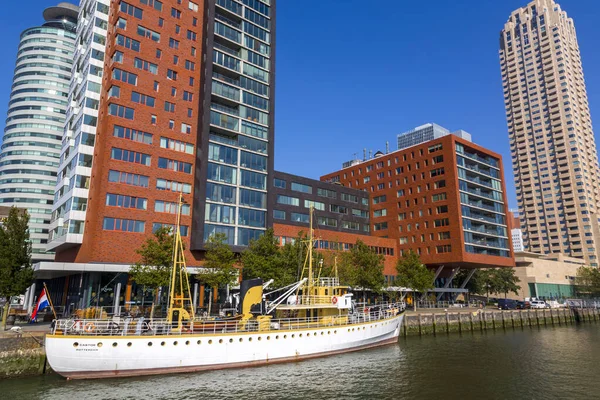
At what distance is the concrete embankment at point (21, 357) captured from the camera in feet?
83.3

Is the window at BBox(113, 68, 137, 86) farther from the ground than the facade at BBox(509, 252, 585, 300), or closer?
farther from the ground

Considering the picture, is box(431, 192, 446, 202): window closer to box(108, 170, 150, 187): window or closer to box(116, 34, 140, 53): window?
box(108, 170, 150, 187): window

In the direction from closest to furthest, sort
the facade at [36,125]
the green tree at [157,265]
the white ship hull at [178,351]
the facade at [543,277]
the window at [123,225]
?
the white ship hull at [178,351] < the green tree at [157,265] < the window at [123,225] < the facade at [543,277] < the facade at [36,125]

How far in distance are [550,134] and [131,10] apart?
580ft

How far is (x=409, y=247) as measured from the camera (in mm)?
86750

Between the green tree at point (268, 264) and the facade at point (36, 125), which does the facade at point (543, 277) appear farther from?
the facade at point (36, 125)

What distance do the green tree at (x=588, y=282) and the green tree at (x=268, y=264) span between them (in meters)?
101

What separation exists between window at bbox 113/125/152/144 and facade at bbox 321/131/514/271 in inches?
2233

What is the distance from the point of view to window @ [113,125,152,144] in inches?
2077

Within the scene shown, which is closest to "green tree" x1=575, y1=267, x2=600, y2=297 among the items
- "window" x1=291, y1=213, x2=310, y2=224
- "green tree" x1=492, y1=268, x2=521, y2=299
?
"green tree" x1=492, y1=268, x2=521, y2=299

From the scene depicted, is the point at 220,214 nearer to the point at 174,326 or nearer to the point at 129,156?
the point at 129,156

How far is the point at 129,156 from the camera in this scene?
2085 inches

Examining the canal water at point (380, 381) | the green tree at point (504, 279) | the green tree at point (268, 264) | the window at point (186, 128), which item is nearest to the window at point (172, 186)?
the window at point (186, 128)

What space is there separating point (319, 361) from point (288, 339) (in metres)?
3.02
